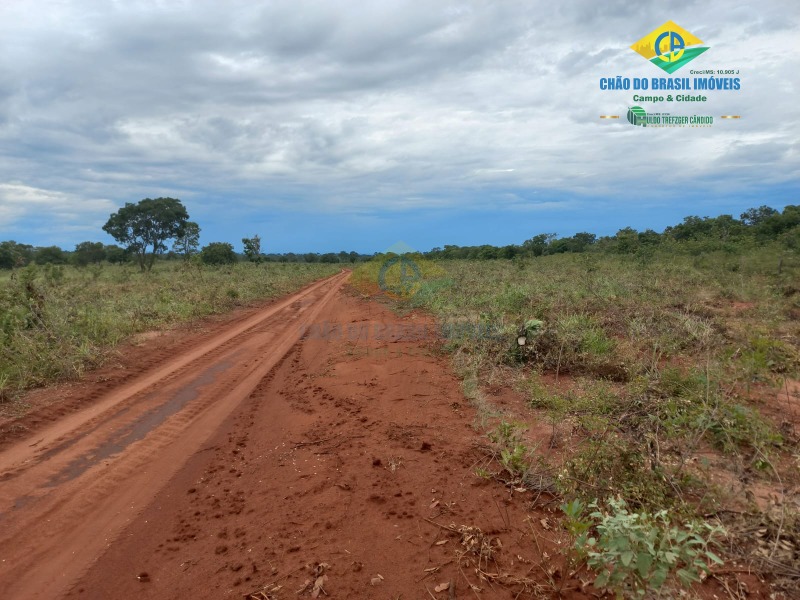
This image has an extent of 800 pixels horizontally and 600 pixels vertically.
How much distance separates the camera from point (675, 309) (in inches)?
382

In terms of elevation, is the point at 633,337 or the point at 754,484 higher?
the point at 633,337

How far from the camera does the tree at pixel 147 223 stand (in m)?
35.2

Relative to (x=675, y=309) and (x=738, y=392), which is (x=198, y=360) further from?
(x=675, y=309)

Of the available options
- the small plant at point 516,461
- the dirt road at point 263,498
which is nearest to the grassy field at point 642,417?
the small plant at point 516,461

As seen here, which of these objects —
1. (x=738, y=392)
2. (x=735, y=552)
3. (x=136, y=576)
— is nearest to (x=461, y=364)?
(x=738, y=392)

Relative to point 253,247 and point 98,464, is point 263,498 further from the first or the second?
point 253,247

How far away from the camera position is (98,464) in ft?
14.1

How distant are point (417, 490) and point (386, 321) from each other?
26.6 ft

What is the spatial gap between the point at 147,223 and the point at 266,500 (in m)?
37.9

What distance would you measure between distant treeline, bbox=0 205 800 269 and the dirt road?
7.47 metres

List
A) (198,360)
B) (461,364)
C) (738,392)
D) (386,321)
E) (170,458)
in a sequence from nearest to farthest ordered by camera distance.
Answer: (170,458) < (738,392) < (461,364) < (198,360) < (386,321)

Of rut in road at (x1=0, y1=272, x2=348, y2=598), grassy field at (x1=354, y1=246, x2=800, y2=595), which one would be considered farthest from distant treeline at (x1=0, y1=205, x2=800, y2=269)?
grassy field at (x1=354, y1=246, x2=800, y2=595)

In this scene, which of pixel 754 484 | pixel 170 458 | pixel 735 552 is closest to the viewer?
pixel 735 552

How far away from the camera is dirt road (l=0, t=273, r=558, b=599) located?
2.82m
